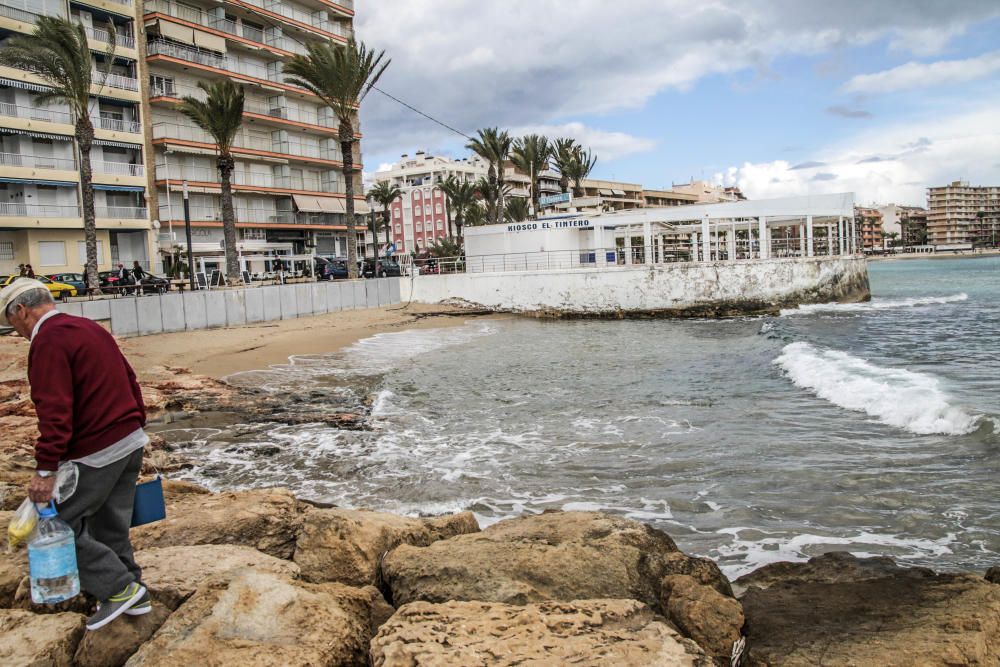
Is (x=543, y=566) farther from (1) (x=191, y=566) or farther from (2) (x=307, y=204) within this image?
(2) (x=307, y=204)

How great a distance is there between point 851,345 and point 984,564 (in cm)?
1685

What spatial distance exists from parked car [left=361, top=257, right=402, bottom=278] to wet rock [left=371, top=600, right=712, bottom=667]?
38.5m

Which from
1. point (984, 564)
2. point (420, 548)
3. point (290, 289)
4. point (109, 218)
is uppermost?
point (109, 218)


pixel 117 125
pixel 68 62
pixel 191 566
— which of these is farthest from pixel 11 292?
pixel 117 125

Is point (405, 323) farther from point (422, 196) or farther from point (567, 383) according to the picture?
point (422, 196)

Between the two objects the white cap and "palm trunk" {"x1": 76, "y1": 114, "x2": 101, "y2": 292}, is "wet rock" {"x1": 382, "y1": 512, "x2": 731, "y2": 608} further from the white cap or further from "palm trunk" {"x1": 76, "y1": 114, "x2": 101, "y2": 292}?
"palm trunk" {"x1": 76, "y1": 114, "x2": 101, "y2": 292}

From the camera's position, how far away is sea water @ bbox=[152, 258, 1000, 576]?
6.65m

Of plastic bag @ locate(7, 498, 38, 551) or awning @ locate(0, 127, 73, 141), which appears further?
awning @ locate(0, 127, 73, 141)

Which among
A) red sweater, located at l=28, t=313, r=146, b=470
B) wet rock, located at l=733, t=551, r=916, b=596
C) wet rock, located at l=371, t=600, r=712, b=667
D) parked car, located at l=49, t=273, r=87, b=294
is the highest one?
parked car, located at l=49, t=273, r=87, b=294

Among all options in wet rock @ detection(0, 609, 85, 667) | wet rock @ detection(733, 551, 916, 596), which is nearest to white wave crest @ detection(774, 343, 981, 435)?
wet rock @ detection(733, 551, 916, 596)

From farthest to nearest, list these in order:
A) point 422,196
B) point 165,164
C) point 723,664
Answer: point 422,196
point 165,164
point 723,664

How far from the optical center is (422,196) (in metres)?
111

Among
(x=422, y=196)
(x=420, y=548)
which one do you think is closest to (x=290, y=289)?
(x=420, y=548)

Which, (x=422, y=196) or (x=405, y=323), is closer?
(x=405, y=323)
